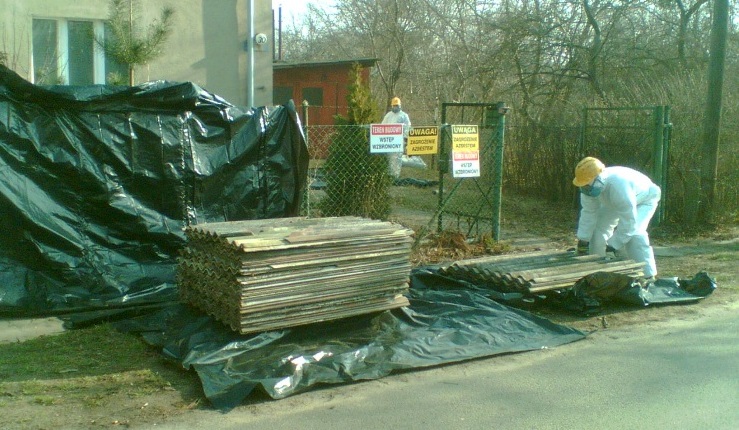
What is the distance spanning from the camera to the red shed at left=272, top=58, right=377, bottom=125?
71.8 ft

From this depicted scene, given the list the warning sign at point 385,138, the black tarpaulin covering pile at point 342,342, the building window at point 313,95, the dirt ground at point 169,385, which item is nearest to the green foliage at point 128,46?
the warning sign at point 385,138

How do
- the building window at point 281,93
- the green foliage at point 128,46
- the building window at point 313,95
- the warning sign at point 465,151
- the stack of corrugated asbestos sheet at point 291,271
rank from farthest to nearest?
the building window at point 281,93 → the building window at point 313,95 → the warning sign at point 465,151 → the green foliage at point 128,46 → the stack of corrugated asbestos sheet at point 291,271

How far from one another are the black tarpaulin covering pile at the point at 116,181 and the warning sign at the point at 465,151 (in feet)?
8.07

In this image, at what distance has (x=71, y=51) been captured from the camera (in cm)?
1176

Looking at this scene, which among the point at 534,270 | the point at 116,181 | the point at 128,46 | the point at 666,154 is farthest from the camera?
the point at 666,154

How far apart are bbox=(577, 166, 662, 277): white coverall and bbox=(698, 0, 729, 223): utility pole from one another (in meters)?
3.86

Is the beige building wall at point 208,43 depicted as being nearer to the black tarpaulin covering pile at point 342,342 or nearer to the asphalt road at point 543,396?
the black tarpaulin covering pile at point 342,342

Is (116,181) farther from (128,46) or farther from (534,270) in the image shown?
(534,270)

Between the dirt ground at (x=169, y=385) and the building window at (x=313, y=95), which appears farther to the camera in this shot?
the building window at (x=313, y=95)

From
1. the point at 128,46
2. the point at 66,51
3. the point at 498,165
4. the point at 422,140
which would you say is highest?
the point at 66,51

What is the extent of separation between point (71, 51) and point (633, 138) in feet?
30.1

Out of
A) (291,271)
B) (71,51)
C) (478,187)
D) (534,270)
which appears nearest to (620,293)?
(534,270)

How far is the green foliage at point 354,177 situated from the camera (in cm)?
1066

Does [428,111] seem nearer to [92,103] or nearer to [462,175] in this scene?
[462,175]
